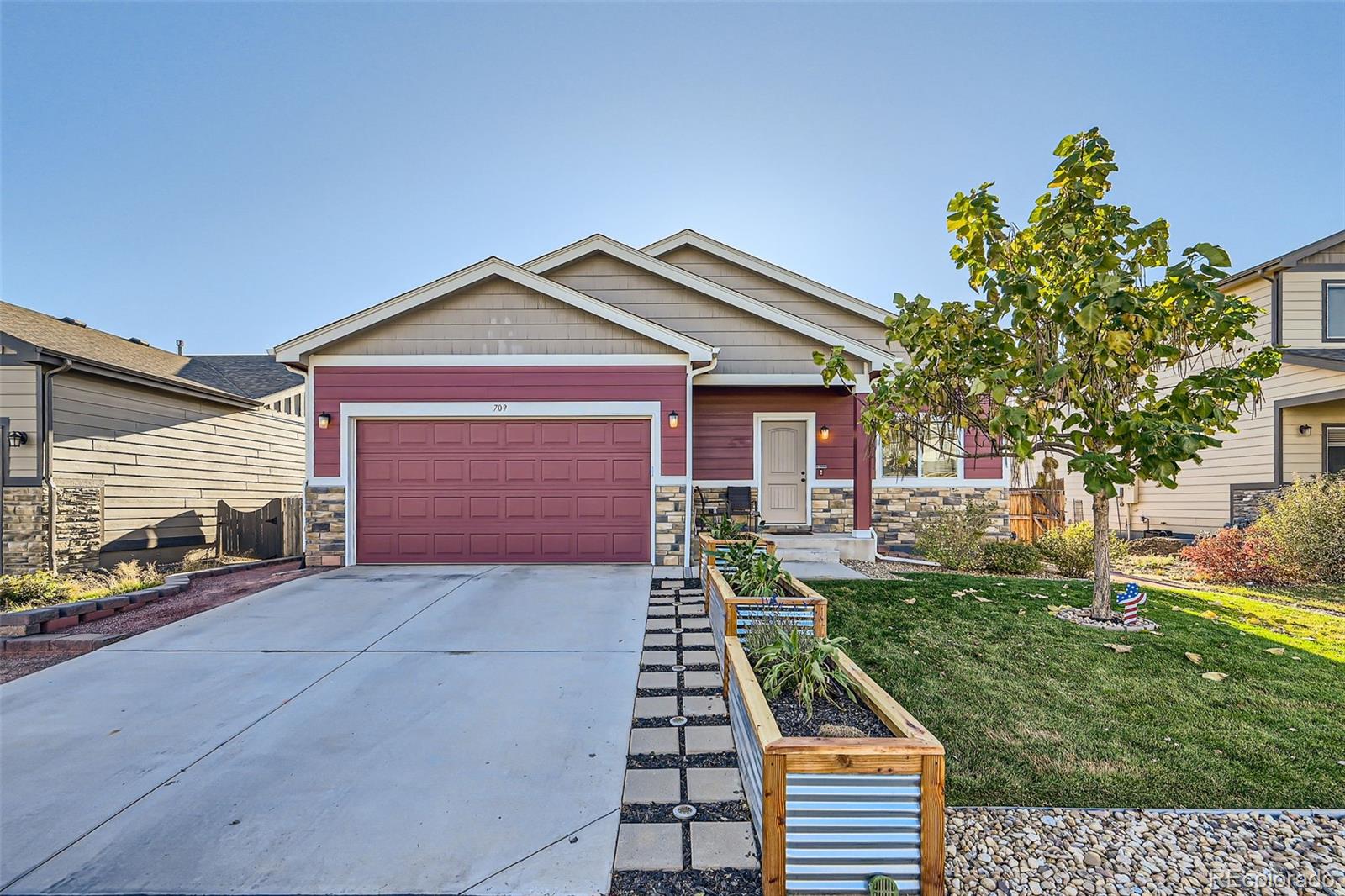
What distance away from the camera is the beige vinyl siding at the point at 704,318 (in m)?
10.3

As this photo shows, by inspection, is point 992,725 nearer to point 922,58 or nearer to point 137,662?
point 137,662

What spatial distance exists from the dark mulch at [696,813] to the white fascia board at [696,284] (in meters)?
8.06

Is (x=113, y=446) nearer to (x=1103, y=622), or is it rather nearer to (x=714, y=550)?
(x=714, y=550)

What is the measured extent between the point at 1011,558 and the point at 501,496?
7247 millimetres

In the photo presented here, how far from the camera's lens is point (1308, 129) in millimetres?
10250

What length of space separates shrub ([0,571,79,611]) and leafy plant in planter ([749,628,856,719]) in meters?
7.54

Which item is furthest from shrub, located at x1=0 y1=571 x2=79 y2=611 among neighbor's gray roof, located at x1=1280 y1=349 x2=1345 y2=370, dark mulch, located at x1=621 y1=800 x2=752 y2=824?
neighbor's gray roof, located at x1=1280 y1=349 x2=1345 y2=370

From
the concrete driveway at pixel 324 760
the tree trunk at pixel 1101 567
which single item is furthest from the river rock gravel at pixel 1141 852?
the tree trunk at pixel 1101 567

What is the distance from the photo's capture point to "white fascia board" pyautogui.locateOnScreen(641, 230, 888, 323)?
11.2 m

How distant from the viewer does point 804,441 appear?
10.9 metres

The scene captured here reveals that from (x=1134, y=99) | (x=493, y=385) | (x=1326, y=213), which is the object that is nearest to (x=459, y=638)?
(x=493, y=385)

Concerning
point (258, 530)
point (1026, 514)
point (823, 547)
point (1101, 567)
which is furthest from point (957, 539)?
point (258, 530)

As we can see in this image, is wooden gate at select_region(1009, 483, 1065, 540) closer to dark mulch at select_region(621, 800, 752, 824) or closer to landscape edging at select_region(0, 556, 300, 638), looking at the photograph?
dark mulch at select_region(621, 800, 752, 824)

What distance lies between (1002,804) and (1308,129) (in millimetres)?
13667
